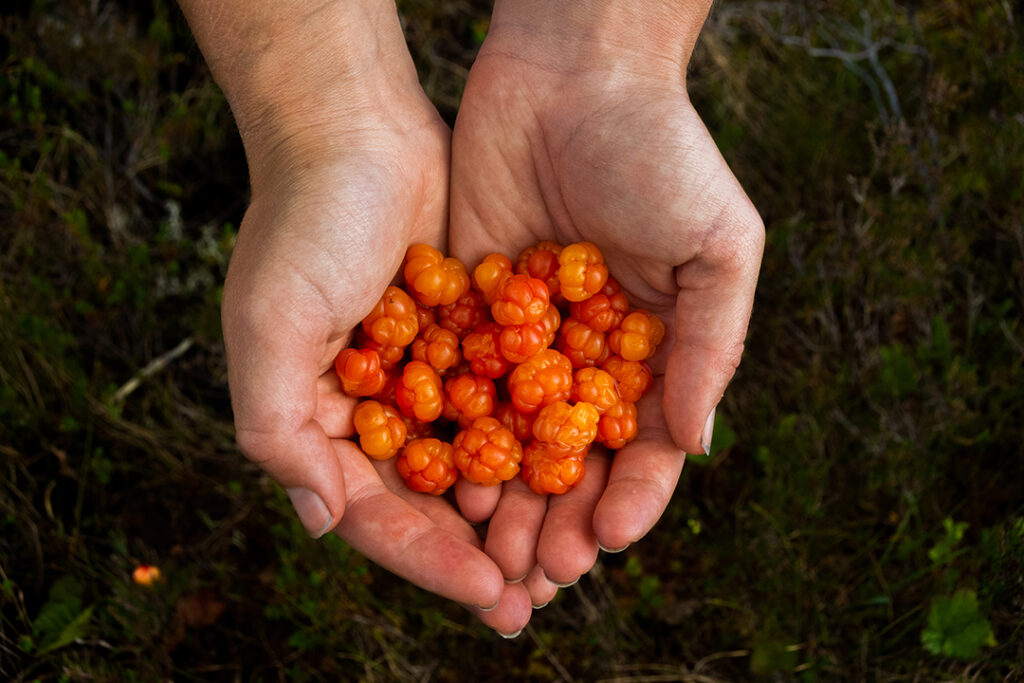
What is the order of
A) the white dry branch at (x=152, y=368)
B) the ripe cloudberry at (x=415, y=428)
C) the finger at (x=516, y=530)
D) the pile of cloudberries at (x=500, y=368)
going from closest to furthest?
the finger at (x=516, y=530), the pile of cloudberries at (x=500, y=368), the ripe cloudberry at (x=415, y=428), the white dry branch at (x=152, y=368)

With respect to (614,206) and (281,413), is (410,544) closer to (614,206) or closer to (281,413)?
(281,413)

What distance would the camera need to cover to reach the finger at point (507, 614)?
2.81 meters

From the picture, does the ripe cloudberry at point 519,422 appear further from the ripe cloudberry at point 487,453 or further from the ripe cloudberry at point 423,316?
the ripe cloudberry at point 423,316

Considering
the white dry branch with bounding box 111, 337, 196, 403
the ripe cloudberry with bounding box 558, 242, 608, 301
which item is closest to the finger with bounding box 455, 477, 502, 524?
the ripe cloudberry with bounding box 558, 242, 608, 301

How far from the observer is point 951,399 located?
3691 mm

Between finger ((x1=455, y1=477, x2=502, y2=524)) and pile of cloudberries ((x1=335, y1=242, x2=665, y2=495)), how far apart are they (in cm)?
6


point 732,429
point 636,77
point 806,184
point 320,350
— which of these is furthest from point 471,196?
point 806,184

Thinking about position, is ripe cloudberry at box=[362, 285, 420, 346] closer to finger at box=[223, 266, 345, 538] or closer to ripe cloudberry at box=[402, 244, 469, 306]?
ripe cloudberry at box=[402, 244, 469, 306]

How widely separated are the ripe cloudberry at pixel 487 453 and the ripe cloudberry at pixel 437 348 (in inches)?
12.8

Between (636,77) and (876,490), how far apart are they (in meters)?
2.10

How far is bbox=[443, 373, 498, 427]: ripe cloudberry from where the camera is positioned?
3.18 m

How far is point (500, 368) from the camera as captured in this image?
3.29 metres

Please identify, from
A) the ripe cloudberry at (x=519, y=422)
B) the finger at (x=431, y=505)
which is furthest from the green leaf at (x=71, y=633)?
the ripe cloudberry at (x=519, y=422)

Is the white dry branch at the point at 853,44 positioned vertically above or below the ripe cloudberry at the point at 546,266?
above
